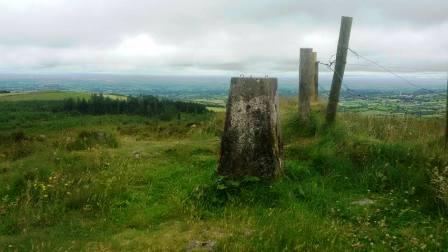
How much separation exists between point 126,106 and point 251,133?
85.7 metres

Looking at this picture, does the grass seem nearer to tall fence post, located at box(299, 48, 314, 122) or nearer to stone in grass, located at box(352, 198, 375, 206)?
stone in grass, located at box(352, 198, 375, 206)

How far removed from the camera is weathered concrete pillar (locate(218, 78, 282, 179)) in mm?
7520

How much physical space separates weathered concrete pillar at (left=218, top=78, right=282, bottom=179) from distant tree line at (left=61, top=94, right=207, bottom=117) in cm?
6963

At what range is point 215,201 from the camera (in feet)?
22.0

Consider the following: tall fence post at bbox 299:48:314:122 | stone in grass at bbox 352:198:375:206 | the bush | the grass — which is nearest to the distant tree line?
the bush

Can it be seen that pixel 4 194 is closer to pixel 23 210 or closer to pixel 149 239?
pixel 23 210

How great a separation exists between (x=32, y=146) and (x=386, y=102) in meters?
10.6

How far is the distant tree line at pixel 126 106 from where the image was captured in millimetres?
82688

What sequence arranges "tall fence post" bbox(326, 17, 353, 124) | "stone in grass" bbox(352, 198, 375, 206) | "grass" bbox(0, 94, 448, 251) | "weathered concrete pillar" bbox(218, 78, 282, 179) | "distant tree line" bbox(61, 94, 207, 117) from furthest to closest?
"distant tree line" bbox(61, 94, 207, 117) → "tall fence post" bbox(326, 17, 353, 124) → "weathered concrete pillar" bbox(218, 78, 282, 179) → "stone in grass" bbox(352, 198, 375, 206) → "grass" bbox(0, 94, 448, 251)

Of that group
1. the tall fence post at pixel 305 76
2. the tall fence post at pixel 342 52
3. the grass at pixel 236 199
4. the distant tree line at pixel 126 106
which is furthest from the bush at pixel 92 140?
the distant tree line at pixel 126 106

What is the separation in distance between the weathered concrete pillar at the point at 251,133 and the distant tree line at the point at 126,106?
69.6m

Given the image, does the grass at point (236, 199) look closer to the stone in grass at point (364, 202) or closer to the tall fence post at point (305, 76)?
the stone in grass at point (364, 202)

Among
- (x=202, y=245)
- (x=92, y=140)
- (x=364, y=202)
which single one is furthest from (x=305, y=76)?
(x=202, y=245)

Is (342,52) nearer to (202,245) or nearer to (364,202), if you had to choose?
(364,202)
